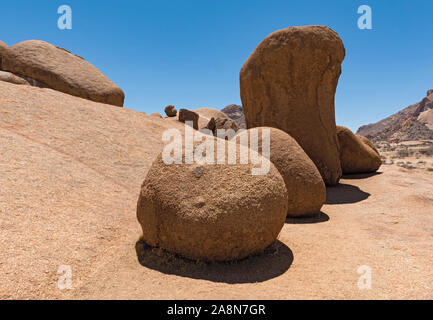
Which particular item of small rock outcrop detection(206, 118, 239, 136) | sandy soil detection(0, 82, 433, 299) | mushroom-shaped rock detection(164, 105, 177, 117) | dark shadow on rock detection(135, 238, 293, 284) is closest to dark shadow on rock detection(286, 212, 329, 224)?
sandy soil detection(0, 82, 433, 299)

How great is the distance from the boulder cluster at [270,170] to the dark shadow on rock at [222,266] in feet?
0.29

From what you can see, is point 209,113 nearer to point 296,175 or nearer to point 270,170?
point 296,175

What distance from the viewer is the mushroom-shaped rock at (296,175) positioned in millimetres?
4672

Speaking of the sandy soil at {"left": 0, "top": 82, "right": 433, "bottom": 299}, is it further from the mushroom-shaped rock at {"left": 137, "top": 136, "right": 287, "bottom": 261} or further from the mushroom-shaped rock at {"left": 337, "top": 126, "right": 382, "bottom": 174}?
the mushroom-shaped rock at {"left": 337, "top": 126, "right": 382, "bottom": 174}

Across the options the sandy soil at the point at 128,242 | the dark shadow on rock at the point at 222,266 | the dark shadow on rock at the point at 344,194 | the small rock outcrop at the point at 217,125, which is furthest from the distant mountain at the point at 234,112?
the dark shadow on rock at the point at 222,266

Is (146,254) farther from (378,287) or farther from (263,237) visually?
(378,287)

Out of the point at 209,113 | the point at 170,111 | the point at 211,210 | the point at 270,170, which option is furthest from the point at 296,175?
the point at 209,113

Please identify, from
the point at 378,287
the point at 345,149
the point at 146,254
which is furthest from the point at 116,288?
the point at 345,149

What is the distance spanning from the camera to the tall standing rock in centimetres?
664

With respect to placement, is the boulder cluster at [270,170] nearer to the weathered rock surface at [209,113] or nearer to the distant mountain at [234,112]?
the weathered rock surface at [209,113]

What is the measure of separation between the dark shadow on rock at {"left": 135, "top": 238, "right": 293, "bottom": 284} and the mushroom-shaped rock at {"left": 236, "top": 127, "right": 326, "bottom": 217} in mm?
1593

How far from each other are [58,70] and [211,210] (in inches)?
412

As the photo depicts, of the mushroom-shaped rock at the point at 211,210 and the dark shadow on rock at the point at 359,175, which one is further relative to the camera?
the dark shadow on rock at the point at 359,175

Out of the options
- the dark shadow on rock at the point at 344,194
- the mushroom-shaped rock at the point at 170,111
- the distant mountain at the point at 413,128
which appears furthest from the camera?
the distant mountain at the point at 413,128
